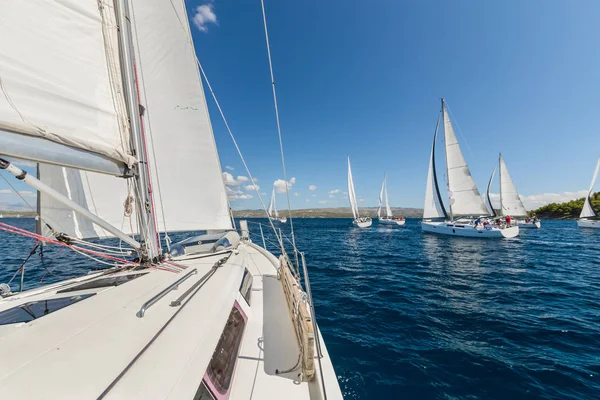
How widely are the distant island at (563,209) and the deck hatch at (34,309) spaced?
9916cm

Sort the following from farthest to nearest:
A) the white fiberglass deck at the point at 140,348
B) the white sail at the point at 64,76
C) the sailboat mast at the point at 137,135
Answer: the sailboat mast at the point at 137,135, the white sail at the point at 64,76, the white fiberglass deck at the point at 140,348

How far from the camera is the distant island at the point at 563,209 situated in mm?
64250

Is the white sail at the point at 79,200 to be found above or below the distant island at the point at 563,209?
above

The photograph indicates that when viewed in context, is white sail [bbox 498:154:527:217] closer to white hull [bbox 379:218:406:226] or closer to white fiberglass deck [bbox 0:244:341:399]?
white hull [bbox 379:218:406:226]

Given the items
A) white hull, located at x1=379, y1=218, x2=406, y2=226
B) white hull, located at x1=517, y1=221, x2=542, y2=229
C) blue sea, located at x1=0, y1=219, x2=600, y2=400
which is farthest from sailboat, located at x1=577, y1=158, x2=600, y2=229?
blue sea, located at x1=0, y1=219, x2=600, y2=400

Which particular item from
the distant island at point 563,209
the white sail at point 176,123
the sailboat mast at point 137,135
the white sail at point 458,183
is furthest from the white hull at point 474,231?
the distant island at point 563,209

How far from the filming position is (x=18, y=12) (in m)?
2.43

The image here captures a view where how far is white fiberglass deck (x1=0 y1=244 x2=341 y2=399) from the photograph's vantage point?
47.4 inches

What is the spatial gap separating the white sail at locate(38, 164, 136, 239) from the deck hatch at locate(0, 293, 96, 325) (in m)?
2.26

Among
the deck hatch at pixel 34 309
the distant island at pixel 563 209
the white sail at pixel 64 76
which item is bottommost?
the distant island at pixel 563 209

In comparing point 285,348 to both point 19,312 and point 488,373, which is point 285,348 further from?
point 488,373

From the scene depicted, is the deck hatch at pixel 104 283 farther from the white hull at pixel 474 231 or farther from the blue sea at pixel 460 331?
the white hull at pixel 474 231

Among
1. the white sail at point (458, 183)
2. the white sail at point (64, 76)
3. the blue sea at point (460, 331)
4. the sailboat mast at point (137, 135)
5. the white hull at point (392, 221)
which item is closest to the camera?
the white sail at point (64, 76)

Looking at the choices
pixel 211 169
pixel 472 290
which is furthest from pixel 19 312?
pixel 472 290
